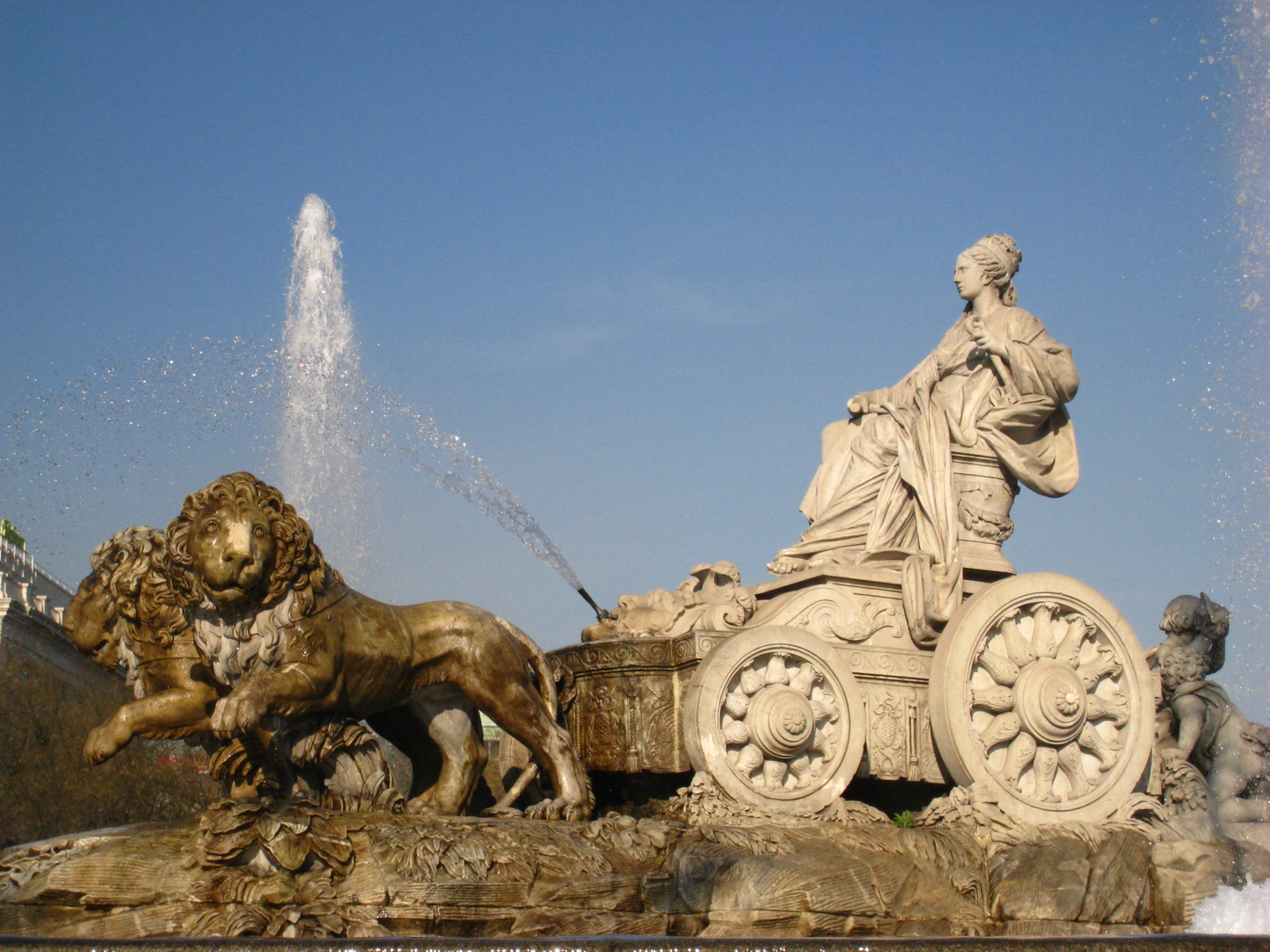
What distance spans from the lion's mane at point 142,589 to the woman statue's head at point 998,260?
18.0 feet

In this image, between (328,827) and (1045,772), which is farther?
(1045,772)

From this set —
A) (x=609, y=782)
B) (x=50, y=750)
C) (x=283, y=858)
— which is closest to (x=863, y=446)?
(x=609, y=782)

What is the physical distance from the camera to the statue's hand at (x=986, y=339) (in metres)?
9.38

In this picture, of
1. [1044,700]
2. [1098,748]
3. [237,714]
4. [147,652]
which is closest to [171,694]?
[147,652]

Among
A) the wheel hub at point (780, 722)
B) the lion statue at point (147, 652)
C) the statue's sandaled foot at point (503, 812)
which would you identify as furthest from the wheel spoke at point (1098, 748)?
the lion statue at point (147, 652)

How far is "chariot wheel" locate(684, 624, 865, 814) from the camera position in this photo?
8.16 meters

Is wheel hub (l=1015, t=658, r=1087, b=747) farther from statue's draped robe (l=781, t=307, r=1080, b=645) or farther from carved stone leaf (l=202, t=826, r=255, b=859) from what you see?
carved stone leaf (l=202, t=826, r=255, b=859)

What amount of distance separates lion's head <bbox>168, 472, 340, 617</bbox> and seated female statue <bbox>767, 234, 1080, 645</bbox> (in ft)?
10.7

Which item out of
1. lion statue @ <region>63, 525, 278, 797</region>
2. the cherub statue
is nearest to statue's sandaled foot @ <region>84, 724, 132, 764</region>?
lion statue @ <region>63, 525, 278, 797</region>

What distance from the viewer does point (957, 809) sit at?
8.29 m

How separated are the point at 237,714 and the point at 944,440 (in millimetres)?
4582

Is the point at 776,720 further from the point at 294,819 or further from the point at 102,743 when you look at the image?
the point at 102,743

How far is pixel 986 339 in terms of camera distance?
30.8 ft

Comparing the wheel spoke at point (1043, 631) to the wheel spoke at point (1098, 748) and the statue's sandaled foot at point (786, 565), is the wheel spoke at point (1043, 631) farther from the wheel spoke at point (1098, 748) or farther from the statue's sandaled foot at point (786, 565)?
the statue's sandaled foot at point (786, 565)
